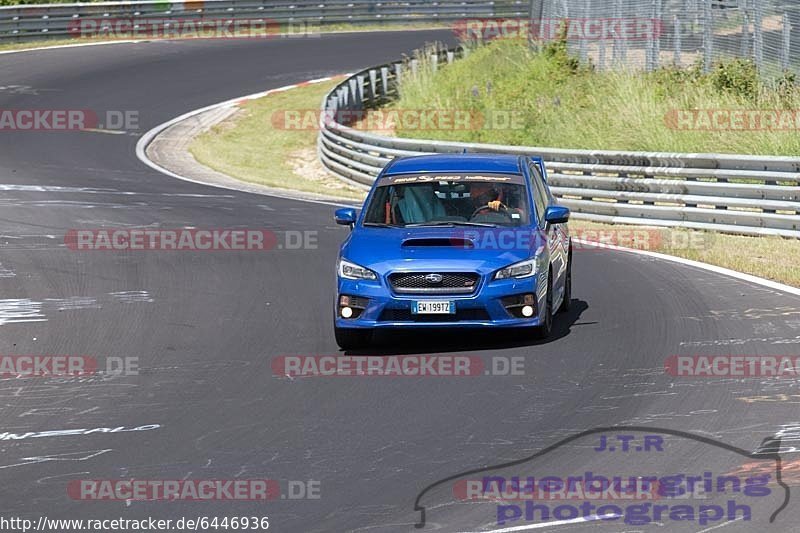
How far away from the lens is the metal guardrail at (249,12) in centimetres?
4634

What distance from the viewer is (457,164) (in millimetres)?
12906

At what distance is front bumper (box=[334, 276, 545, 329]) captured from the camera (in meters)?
11.3

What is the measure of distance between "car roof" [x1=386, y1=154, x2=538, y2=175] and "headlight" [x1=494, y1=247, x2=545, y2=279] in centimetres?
140

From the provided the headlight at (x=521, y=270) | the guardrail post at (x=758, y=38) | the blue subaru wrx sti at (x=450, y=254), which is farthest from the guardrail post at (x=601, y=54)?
the headlight at (x=521, y=270)

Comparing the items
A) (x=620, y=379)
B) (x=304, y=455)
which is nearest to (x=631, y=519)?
(x=304, y=455)

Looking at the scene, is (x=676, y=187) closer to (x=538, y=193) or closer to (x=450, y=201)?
(x=538, y=193)

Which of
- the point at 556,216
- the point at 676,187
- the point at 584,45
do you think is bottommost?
the point at 676,187

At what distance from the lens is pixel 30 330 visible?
12852 millimetres

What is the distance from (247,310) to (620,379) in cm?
484

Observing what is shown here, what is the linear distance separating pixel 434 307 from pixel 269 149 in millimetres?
23176

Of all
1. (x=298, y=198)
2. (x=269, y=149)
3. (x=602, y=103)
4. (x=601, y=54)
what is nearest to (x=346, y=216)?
(x=298, y=198)

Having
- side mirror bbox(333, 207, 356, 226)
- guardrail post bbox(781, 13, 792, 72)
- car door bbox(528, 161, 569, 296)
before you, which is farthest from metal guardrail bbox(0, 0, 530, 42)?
side mirror bbox(333, 207, 356, 226)

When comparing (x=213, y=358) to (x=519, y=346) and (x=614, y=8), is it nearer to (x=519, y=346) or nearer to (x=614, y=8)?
(x=519, y=346)

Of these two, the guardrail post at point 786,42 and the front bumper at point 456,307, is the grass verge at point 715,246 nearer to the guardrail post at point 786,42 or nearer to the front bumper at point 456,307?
the front bumper at point 456,307
